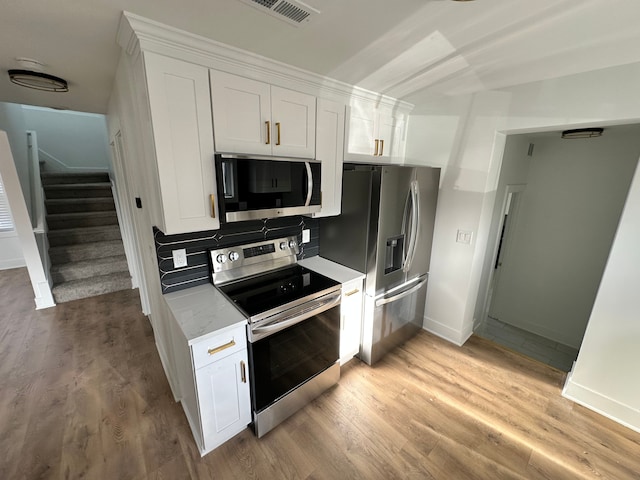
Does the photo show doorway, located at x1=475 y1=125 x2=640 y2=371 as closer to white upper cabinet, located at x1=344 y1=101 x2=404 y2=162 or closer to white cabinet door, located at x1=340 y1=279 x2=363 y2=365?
white upper cabinet, located at x1=344 y1=101 x2=404 y2=162

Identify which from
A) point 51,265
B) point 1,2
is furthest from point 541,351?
point 51,265

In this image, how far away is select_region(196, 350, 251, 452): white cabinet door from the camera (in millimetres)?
1447

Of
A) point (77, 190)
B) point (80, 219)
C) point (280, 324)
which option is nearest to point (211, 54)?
point (280, 324)

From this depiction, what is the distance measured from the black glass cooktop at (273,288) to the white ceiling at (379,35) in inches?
58.8

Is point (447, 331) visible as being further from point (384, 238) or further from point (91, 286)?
point (91, 286)

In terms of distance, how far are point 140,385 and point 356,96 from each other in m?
3.01

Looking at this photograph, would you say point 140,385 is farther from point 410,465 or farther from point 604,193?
point 604,193

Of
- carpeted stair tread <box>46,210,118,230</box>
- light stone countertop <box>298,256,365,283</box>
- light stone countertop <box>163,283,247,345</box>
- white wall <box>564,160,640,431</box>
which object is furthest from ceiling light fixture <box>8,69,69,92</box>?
white wall <box>564,160,640,431</box>

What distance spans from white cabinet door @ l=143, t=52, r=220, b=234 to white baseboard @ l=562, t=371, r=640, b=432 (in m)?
3.01

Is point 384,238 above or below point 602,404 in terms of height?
above

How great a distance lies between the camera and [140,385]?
2156 millimetres

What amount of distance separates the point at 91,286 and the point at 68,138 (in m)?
3.66

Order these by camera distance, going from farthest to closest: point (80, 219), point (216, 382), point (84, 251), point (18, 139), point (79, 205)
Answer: point (79, 205) < point (80, 219) < point (84, 251) < point (18, 139) < point (216, 382)

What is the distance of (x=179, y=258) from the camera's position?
71.1 inches
